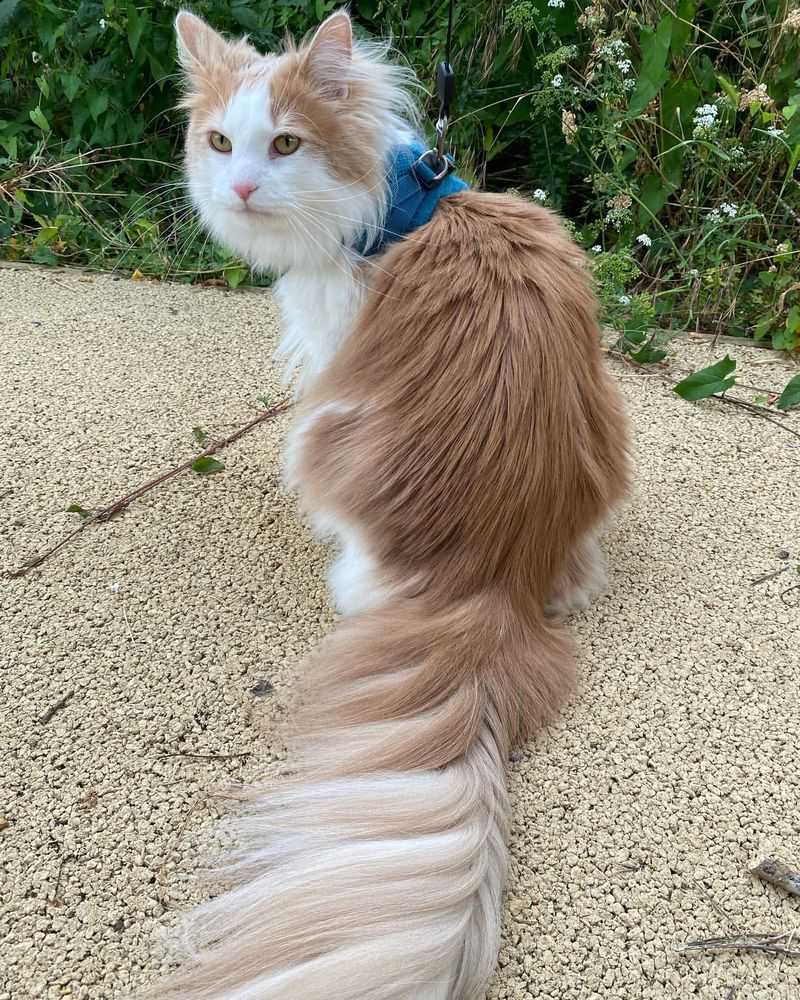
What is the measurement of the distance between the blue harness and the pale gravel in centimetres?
68

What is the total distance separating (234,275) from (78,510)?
1529 millimetres

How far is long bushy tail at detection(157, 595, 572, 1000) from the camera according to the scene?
36.9 inches

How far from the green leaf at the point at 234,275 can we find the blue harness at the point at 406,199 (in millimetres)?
1614

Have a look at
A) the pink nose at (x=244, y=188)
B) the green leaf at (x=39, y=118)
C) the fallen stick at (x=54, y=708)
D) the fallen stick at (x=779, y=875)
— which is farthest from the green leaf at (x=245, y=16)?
the fallen stick at (x=779, y=875)

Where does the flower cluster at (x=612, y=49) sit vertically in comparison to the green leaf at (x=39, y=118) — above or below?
above

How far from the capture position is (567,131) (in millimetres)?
2904

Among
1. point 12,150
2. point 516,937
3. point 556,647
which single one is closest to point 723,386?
point 556,647

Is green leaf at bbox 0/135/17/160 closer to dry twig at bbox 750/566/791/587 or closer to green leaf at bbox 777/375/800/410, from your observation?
green leaf at bbox 777/375/800/410

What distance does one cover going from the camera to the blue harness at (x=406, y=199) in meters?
1.58

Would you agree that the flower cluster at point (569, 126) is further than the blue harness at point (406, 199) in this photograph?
Yes

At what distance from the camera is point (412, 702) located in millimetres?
1244

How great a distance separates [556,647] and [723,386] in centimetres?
131

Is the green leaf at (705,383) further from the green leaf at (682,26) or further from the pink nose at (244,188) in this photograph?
the pink nose at (244,188)

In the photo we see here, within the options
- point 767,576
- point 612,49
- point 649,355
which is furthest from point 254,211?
point 612,49
